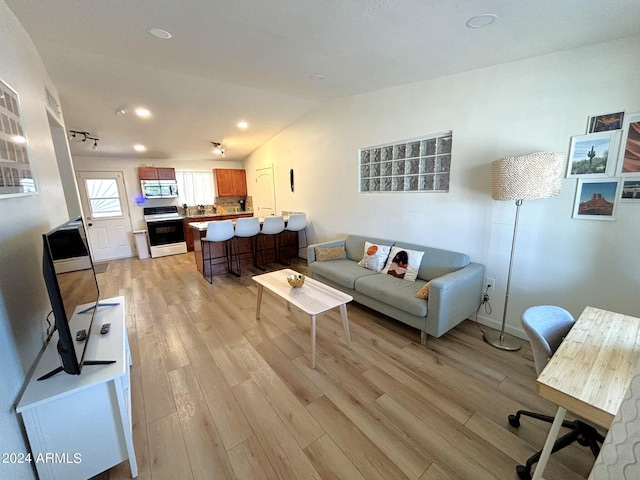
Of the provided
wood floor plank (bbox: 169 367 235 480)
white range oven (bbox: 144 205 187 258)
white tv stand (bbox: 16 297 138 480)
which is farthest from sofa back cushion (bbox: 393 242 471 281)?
white range oven (bbox: 144 205 187 258)

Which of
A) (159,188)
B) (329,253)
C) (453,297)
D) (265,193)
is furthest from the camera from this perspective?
(265,193)

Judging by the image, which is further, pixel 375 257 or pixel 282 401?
pixel 375 257

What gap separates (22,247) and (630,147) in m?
4.01

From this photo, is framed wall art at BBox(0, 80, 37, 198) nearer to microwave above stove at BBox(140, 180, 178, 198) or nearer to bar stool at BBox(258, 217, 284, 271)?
bar stool at BBox(258, 217, 284, 271)

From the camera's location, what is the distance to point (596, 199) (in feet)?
6.64

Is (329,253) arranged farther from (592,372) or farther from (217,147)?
(217,147)

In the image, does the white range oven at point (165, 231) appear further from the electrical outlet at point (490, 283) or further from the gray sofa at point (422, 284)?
the electrical outlet at point (490, 283)

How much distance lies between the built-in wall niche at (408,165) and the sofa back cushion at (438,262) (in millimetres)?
731

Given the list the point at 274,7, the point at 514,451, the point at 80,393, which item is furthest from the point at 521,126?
the point at 80,393

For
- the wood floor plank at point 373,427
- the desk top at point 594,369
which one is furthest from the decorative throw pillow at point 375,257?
the desk top at point 594,369

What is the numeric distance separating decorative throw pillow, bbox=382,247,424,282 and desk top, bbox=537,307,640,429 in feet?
5.18

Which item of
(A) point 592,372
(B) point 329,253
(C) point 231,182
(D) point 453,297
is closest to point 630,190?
(D) point 453,297

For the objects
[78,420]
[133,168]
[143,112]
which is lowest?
[78,420]

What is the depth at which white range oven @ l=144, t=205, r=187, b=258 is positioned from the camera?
19.2ft
